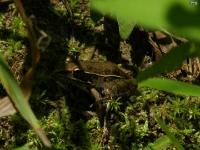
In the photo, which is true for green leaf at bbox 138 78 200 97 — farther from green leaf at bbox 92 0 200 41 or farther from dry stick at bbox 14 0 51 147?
green leaf at bbox 92 0 200 41

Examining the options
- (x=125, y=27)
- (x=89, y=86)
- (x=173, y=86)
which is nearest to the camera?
(x=173, y=86)

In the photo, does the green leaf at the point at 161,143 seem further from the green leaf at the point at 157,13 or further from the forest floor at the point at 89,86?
the green leaf at the point at 157,13

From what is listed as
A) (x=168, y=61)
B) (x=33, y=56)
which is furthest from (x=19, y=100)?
(x=168, y=61)

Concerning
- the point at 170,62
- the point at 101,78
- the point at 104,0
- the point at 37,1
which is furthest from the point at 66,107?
the point at 104,0

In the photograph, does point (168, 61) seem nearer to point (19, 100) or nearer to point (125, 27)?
point (19, 100)

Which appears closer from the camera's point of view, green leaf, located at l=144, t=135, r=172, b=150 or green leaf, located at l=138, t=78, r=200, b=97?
green leaf, located at l=138, t=78, r=200, b=97

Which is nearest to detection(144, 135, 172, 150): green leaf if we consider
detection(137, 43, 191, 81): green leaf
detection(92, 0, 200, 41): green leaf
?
detection(137, 43, 191, 81): green leaf
